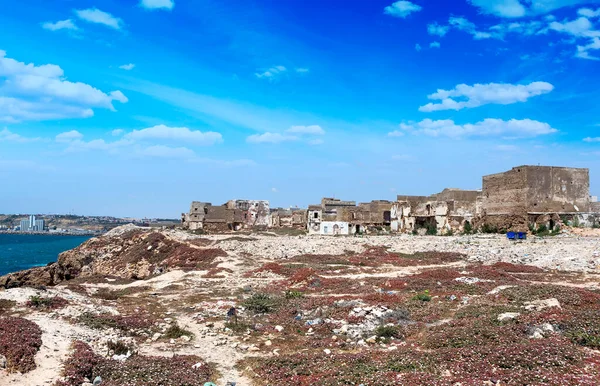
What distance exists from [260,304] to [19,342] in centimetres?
870

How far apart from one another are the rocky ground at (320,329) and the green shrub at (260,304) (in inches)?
3.1

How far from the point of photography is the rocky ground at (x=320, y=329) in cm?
957

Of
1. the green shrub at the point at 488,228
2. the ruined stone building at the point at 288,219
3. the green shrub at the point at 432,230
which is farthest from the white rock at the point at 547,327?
the ruined stone building at the point at 288,219

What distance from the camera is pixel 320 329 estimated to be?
13836 millimetres

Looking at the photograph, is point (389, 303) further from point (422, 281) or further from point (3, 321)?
point (3, 321)

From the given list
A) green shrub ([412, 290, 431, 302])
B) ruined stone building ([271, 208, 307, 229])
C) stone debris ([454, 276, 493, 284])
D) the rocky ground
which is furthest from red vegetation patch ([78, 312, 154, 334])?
ruined stone building ([271, 208, 307, 229])

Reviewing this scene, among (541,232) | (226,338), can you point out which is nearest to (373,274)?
(226,338)

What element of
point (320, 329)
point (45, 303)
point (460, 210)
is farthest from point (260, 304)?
point (460, 210)

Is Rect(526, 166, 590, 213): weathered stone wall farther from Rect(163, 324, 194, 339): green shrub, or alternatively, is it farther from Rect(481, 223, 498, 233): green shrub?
Rect(163, 324, 194, 339): green shrub

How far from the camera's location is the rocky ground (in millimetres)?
9570

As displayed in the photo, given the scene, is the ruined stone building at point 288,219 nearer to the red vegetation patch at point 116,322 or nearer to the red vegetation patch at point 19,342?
the red vegetation patch at point 116,322

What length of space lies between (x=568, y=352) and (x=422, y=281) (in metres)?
11.7

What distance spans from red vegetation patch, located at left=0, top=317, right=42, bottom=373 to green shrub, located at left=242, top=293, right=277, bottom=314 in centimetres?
752

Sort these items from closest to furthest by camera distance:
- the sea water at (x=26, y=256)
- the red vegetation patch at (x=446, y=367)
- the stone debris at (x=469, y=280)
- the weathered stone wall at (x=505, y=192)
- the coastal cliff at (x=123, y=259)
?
the red vegetation patch at (x=446, y=367)
the stone debris at (x=469, y=280)
the coastal cliff at (x=123, y=259)
the weathered stone wall at (x=505, y=192)
the sea water at (x=26, y=256)
